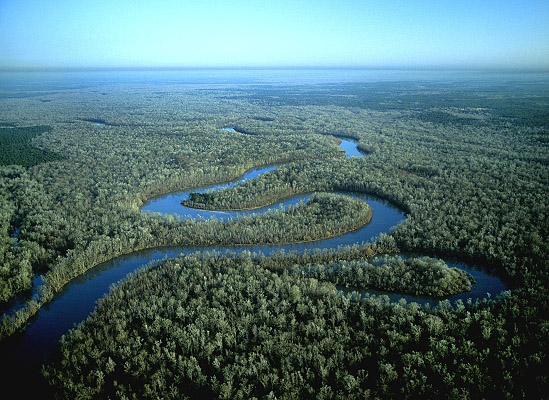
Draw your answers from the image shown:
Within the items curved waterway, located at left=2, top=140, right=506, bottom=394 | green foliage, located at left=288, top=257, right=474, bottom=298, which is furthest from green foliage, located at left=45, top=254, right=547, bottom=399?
green foliage, located at left=288, top=257, right=474, bottom=298

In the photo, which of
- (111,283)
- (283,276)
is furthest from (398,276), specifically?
(111,283)

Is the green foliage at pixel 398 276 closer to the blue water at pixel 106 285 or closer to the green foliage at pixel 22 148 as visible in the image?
the blue water at pixel 106 285

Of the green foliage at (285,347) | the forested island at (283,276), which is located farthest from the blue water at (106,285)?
the green foliage at (285,347)

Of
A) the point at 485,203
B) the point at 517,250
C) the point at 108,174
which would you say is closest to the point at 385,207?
the point at 485,203

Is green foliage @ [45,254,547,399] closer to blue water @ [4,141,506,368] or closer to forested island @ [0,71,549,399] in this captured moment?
forested island @ [0,71,549,399]

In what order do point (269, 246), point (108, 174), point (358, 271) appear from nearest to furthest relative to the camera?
point (358, 271) → point (269, 246) → point (108, 174)

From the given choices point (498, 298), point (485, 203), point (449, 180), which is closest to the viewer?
point (498, 298)

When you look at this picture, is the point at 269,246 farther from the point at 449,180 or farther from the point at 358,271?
the point at 449,180
